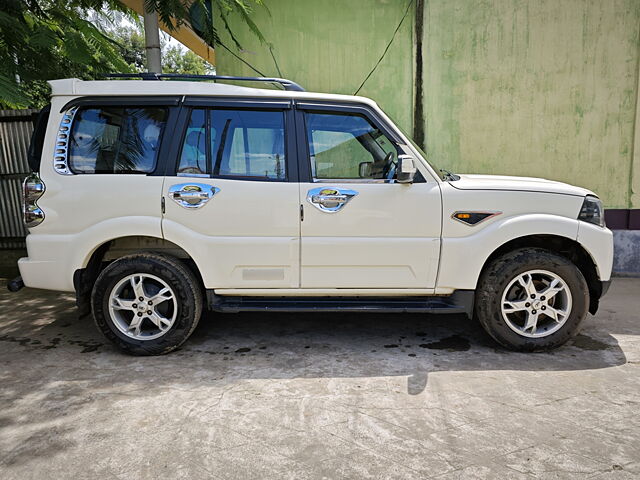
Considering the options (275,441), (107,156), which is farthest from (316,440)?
(107,156)

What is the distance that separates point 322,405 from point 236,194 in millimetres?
1695

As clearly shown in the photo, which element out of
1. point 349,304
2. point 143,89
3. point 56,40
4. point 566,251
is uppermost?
point 56,40

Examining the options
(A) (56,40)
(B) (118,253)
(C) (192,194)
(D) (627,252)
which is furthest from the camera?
(D) (627,252)

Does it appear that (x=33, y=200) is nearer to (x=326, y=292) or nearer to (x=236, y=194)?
(x=236, y=194)

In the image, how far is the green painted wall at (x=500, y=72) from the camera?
6.51m

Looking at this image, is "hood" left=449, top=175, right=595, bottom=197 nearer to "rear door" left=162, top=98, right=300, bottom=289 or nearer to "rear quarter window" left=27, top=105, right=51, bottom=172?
"rear door" left=162, top=98, right=300, bottom=289

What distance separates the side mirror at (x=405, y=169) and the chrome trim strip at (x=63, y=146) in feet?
8.44

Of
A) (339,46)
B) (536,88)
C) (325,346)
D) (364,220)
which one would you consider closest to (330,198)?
(364,220)

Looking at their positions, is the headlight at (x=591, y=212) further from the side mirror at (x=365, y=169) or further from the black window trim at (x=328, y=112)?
the side mirror at (x=365, y=169)

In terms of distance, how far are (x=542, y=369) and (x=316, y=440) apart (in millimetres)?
1916

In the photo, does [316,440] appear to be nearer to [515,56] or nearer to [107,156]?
[107,156]

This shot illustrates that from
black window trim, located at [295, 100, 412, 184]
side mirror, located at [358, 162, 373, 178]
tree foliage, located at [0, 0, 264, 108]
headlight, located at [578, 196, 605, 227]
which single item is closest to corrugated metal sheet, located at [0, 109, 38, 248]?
tree foliage, located at [0, 0, 264, 108]

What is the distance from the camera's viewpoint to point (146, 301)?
12.0 feet

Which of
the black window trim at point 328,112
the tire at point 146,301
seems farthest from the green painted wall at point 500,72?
the tire at point 146,301
